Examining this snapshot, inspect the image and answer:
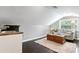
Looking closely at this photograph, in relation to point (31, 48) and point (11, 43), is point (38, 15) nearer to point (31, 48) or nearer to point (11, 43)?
point (31, 48)

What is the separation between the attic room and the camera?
159 centimetres

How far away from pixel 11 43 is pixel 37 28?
2.01 feet

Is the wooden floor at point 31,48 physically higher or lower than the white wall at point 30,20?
lower

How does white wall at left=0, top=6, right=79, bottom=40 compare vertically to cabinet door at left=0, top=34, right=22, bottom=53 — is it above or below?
above

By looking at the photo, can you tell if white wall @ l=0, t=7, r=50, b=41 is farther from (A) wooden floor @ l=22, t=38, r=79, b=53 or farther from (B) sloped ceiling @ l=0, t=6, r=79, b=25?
(A) wooden floor @ l=22, t=38, r=79, b=53

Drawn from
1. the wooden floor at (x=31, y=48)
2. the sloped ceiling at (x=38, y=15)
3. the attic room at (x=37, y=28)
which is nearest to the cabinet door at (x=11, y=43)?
the attic room at (x=37, y=28)

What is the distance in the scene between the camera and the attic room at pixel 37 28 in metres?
1.59

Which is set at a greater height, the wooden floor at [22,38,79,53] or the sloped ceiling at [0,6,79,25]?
the sloped ceiling at [0,6,79,25]

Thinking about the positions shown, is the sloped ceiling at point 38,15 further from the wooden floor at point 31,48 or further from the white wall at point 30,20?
the wooden floor at point 31,48

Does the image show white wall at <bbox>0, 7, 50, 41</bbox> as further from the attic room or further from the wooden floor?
the wooden floor

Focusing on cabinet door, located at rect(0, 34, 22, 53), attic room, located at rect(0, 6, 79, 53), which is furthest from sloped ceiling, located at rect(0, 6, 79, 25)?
cabinet door, located at rect(0, 34, 22, 53)

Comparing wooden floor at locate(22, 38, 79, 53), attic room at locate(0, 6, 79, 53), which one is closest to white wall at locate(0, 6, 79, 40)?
attic room at locate(0, 6, 79, 53)
